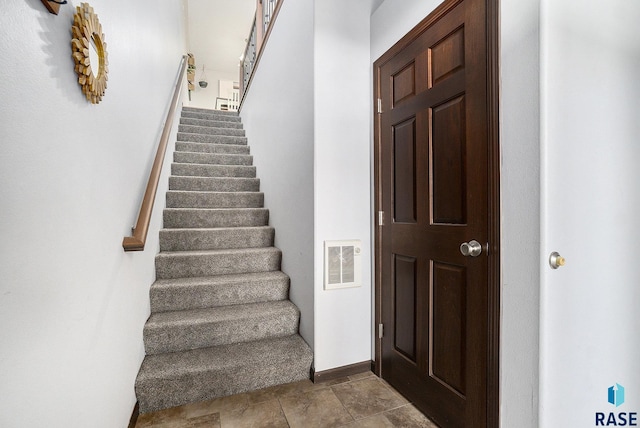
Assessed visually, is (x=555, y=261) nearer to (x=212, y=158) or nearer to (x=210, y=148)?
(x=212, y=158)

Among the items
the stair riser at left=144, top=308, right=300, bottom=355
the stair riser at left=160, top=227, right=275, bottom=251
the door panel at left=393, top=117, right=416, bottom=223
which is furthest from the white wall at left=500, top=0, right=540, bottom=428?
the stair riser at left=160, top=227, right=275, bottom=251

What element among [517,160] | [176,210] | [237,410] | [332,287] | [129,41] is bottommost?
[237,410]

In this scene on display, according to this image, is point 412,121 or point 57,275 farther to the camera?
point 412,121

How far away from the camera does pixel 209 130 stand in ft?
15.0

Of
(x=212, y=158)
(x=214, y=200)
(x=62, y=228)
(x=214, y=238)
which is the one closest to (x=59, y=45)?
(x=62, y=228)

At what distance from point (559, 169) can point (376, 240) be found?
→ 3.54 ft

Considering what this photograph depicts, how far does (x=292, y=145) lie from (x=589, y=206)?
178 centimetres

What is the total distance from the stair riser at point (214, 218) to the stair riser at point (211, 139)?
1.77m

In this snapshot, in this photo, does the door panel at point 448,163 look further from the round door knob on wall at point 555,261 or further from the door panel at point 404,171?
the round door knob on wall at point 555,261

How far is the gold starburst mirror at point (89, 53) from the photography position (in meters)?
0.93

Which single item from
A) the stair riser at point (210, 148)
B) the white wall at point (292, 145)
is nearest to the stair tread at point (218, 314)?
the white wall at point (292, 145)

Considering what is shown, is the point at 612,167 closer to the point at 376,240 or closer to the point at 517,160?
the point at 517,160

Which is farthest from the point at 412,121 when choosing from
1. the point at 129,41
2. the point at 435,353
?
the point at 129,41

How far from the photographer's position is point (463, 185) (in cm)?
138
